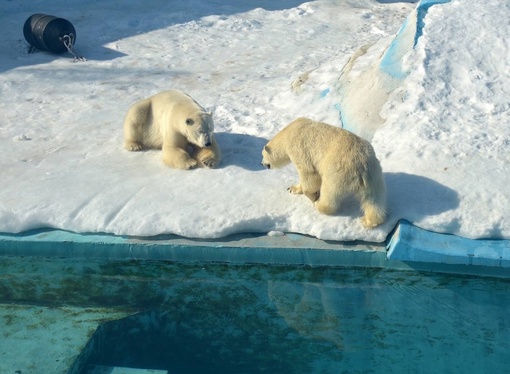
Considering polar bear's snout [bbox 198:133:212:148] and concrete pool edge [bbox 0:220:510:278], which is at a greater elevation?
polar bear's snout [bbox 198:133:212:148]

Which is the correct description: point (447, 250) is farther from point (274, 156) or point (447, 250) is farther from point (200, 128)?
point (200, 128)

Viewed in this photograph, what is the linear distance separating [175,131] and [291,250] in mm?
1431

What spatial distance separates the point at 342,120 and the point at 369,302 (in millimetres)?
1713

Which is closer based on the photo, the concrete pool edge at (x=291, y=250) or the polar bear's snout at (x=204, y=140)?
the concrete pool edge at (x=291, y=250)

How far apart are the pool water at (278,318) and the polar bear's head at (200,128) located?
995 mm

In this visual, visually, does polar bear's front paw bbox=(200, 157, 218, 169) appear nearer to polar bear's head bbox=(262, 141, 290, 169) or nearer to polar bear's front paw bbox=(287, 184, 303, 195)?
polar bear's head bbox=(262, 141, 290, 169)

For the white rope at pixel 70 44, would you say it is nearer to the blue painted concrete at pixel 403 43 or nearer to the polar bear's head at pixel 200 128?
the polar bear's head at pixel 200 128

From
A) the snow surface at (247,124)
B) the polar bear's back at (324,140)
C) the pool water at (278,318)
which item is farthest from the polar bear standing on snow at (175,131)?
the pool water at (278,318)

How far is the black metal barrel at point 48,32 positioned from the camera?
7289 millimetres

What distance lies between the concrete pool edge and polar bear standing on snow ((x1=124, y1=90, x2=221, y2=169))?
85cm

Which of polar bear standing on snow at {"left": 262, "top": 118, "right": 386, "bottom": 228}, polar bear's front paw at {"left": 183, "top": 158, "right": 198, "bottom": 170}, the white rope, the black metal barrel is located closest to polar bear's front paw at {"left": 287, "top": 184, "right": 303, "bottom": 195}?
polar bear standing on snow at {"left": 262, "top": 118, "right": 386, "bottom": 228}

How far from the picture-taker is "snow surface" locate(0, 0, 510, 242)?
4109 mm

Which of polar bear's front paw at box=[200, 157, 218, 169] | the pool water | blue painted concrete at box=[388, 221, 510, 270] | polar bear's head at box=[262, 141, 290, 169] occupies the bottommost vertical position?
the pool water

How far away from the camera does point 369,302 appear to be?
390 centimetres
